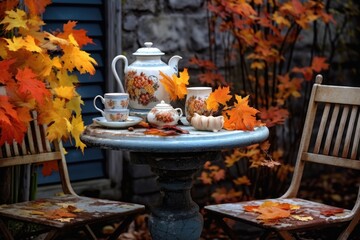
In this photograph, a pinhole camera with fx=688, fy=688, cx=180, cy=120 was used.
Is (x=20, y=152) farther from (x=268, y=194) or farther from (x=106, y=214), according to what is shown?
(x=268, y=194)

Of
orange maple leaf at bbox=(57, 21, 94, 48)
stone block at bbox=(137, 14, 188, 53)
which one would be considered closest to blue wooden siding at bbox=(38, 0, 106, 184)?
stone block at bbox=(137, 14, 188, 53)

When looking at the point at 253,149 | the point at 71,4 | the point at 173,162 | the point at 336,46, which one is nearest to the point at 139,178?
the point at 253,149

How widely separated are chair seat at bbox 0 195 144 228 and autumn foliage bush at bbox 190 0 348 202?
108cm

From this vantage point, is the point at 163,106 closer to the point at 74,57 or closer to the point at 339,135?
the point at 74,57

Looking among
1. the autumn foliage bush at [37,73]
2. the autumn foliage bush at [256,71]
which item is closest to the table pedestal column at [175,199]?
the autumn foliage bush at [37,73]

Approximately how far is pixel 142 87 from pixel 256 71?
5.40 ft

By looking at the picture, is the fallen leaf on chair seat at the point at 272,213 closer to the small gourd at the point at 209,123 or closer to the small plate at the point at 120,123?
the small gourd at the point at 209,123

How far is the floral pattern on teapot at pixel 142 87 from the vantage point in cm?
305

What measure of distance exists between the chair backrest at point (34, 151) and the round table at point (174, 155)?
1.52 feet

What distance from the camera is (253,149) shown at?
4.27m

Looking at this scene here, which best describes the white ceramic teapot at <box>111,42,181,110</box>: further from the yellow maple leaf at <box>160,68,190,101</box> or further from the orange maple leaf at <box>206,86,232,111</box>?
the orange maple leaf at <box>206,86,232,111</box>

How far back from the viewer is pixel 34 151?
3375mm

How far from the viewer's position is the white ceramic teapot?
10.0ft

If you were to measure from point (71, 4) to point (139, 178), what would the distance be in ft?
3.95
